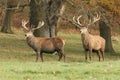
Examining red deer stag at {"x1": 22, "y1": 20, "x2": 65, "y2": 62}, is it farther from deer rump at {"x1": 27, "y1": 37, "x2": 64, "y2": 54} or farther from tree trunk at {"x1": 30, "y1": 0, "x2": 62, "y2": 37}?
tree trunk at {"x1": 30, "y1": 0, "x2": 62, "y2": 37}

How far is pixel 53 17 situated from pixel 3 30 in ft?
63.1

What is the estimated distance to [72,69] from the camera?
613 inches

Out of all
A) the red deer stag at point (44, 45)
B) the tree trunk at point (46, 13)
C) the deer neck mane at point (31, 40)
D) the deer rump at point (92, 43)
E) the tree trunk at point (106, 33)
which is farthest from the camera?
the tree trunk at point (106, 33)

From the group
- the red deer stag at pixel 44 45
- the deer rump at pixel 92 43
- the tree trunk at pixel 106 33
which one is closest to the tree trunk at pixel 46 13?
the tree trunk at pixel 106 33

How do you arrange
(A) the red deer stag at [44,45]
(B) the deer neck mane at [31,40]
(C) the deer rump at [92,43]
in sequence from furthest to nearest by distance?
(C) the deer rump at [92,43]
(B) the deer neck mane at [31,40]
(A) the red deer stag at [44,45]

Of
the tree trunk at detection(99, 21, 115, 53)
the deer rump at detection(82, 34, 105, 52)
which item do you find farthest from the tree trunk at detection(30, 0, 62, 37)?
the deer rump at detection(82, 34, 105, 52)

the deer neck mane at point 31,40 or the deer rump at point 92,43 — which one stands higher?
the deer neck mane at point 31,40

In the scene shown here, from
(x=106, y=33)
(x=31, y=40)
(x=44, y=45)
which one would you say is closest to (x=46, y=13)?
(x=106, y=33)

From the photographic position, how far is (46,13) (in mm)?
31062

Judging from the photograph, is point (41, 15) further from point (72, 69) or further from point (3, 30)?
point (3, 30)

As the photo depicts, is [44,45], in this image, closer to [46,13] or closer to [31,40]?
[31,40]

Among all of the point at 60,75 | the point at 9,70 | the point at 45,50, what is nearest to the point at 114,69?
the point at 60,75

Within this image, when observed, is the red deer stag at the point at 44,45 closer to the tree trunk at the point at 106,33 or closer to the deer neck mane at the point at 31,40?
the deer neck mane at the point at 31,40

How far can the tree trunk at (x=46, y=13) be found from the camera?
30.9m
